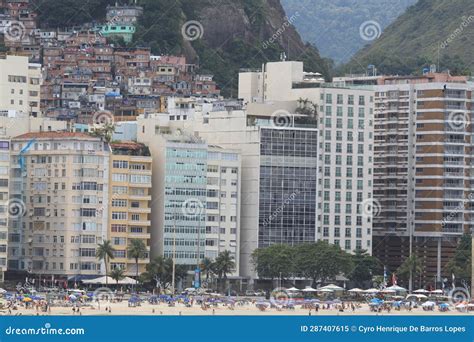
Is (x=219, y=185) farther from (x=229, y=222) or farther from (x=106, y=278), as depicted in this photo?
(x=106, y=278)

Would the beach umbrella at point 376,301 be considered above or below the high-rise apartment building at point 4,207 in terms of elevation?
below

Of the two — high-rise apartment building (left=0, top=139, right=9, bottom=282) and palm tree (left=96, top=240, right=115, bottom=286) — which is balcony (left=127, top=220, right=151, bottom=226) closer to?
palm tree (left=96, top=240, right=115, bottom=286)

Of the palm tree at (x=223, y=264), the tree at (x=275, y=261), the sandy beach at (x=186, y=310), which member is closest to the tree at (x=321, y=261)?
the tree at (x=275, y=261)

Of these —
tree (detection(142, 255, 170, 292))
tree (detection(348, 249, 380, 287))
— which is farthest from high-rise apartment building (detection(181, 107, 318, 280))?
tree (detection(142, 255, 170, 292))

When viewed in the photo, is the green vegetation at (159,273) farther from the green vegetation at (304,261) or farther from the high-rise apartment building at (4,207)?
the high-rise apartment building at (4,207)

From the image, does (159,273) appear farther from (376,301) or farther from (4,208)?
(376,301)
